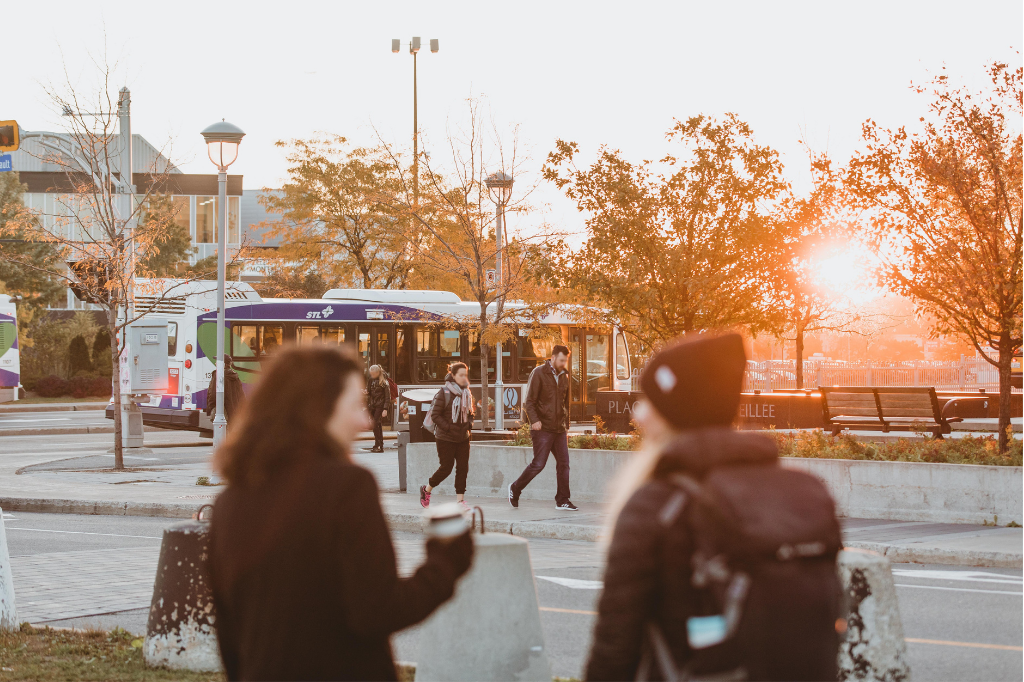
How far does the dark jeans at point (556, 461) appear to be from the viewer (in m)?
12.6

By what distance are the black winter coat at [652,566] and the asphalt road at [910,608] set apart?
266 cm

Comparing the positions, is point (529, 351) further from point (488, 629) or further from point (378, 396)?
point (488, 629)

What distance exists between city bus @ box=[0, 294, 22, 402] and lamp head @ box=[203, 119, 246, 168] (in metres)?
20.6

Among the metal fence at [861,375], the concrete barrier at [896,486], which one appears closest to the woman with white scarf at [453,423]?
the concrete barrier at [896,486]

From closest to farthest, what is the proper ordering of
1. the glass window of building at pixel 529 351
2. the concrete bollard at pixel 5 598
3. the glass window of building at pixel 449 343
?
the concrete bollard at pixel 5 598
the glass window of building at pixel 449 343
the glass window of building at pixel 529 351

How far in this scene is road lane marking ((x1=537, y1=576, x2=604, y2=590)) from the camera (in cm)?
865

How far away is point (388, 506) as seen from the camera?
526 inches

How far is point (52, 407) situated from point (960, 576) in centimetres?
3239

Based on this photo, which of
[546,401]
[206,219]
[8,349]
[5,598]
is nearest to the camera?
[5,598]

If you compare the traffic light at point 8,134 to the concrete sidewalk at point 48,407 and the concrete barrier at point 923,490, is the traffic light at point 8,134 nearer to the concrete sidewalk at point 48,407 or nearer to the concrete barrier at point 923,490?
the concrete barrier at point 923,490

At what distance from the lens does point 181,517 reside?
44.1 feet

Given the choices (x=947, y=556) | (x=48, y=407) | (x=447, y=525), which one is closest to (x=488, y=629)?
(x=447, y=525)

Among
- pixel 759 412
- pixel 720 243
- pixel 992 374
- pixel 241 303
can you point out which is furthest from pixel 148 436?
pixel 992 374

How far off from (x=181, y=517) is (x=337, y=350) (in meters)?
11.3
